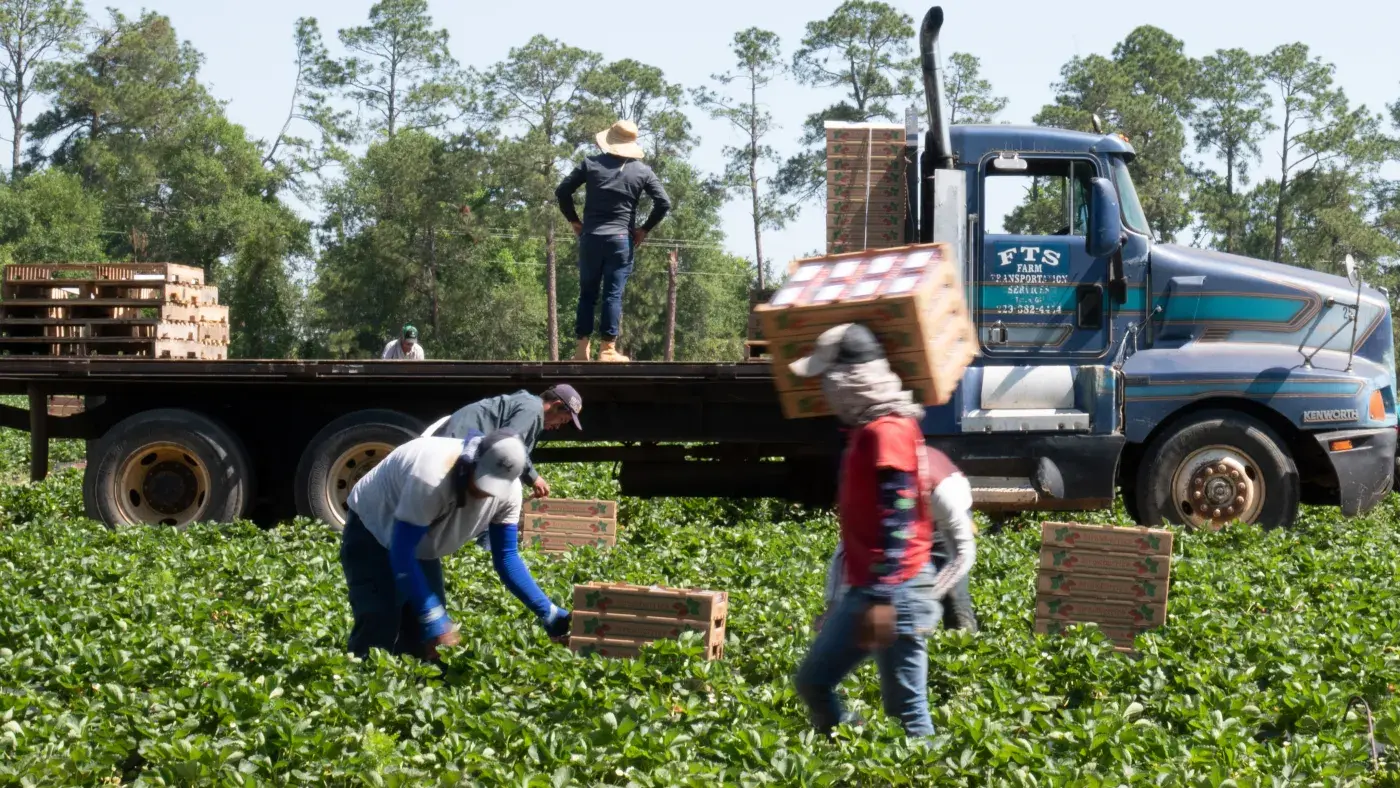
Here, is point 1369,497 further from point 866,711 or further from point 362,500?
point 362,500

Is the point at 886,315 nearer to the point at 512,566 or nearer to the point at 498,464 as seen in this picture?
the point at 498,464

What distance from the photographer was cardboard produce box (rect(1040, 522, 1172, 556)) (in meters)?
7.47

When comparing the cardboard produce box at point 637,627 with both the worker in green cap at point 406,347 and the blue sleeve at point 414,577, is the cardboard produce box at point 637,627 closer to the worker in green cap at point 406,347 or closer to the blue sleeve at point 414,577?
the blue sleeve at point 414,577

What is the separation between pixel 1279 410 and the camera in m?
10.8

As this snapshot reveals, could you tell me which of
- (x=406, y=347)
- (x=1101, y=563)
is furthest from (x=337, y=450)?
(x=1101, y=563)

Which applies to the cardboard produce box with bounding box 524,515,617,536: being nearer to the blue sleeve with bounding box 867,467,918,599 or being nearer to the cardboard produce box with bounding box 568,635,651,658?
the cardboard produce box with bounding box 568,635,651,658

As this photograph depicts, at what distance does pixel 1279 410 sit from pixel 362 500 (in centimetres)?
713

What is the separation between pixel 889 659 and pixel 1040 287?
613 centimetres

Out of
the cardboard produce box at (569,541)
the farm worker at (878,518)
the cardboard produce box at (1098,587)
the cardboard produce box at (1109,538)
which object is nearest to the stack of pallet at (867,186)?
the cardboard produce box at (569,541)

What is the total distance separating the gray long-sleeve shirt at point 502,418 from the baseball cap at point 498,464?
0.58ft

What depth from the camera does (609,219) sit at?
36.9 feet

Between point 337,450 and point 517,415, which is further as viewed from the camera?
point 337,450

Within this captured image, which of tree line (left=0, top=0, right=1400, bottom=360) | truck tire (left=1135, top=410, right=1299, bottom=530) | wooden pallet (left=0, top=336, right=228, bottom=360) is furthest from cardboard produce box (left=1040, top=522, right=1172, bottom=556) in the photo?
tree line (left=0, top=0, right=1400, bottom=360)

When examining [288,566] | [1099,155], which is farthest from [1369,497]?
[288,566]
